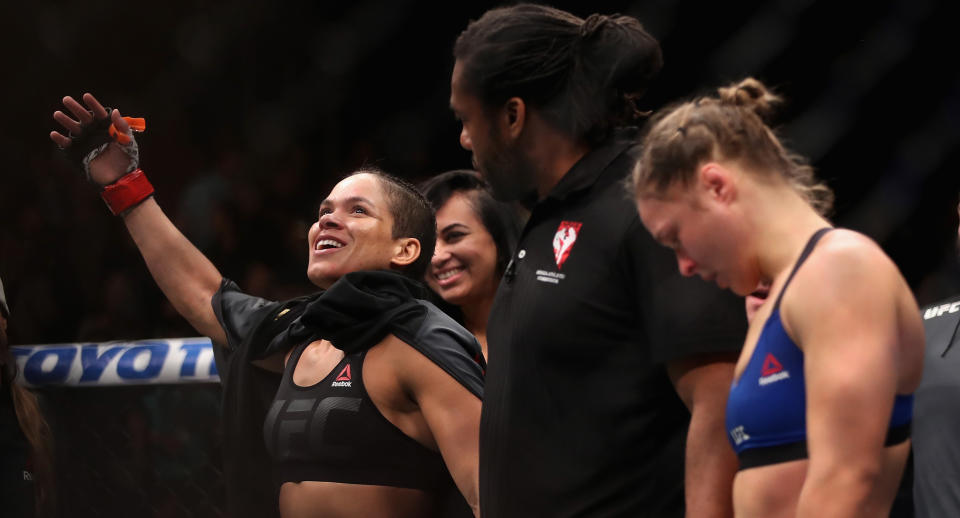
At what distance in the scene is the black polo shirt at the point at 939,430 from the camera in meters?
2.13

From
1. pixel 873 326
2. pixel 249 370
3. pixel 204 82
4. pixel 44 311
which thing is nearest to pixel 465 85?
pixel 873 326

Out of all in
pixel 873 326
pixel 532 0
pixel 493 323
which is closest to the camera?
pixel 873 326

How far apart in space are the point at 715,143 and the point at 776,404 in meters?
0.29

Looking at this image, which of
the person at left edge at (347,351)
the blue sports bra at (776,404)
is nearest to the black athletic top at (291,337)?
the person at left edge at (347,351)

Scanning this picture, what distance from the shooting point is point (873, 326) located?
1012mm

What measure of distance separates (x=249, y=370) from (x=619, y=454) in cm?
116

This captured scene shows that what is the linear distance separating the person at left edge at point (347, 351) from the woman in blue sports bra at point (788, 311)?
0.74 meters

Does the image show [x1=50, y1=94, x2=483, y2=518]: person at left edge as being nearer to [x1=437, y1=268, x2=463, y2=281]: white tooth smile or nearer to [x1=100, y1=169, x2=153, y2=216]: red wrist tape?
[x1=100, y1=169, x2=153, y2=216]: red wrist tape

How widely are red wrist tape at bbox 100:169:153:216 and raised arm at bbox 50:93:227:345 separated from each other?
0.04ft

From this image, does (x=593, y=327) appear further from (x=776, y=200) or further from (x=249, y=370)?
(x=249, y=370)

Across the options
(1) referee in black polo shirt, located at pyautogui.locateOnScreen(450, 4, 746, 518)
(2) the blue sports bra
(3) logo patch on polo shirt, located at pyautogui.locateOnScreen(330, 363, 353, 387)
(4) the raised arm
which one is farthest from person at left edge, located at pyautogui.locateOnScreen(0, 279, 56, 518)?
(2) the blue sports bra

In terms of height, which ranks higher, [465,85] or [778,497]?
[465,85]

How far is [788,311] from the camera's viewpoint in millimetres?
1074

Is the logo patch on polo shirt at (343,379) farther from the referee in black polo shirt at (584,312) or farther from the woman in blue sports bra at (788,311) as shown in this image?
the woman in blue sports bra at (788,311)
